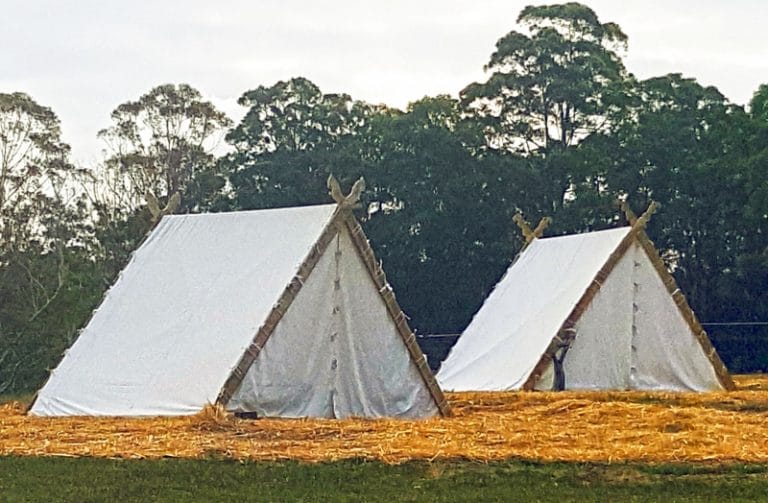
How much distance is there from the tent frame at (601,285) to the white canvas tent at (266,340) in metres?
Answer: 4.67

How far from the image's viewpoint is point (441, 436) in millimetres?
10859

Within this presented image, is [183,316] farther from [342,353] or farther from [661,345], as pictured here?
[661,345]

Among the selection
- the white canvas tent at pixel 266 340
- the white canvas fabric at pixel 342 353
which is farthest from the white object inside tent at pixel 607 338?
the white canvas tent at pixel 266 340

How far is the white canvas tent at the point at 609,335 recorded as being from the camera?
18688mm

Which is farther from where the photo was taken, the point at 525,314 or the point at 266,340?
the point at 525,314

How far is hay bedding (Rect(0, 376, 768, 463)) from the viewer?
31.7 ft

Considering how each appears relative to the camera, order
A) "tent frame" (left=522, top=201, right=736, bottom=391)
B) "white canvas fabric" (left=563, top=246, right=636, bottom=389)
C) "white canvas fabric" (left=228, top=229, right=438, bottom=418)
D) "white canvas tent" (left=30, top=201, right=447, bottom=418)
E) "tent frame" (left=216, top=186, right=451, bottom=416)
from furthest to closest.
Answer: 1. "white canvas fabric" (left=563, top=246, right=636, bottom=389)
2. "tent frame" (left=522, top=201, right=736, bottom=391)
3. "white canvas fabric" (left=228, top=229, right=438, bottom=418)
4. "tent frame" (left=216, top=186, right=451, bottom=416)
5. "white canvas tent" (left=30, top=201, right=447, bottom=418)

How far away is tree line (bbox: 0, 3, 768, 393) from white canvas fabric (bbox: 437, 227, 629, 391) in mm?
7685

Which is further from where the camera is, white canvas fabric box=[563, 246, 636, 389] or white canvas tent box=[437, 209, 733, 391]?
white canvas fabric box=[563, 246, 636, 389]

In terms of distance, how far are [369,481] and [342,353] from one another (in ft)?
18.0

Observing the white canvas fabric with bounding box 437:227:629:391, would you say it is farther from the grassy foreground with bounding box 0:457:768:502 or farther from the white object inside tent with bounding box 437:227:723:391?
the grassy foreground with bounding box 0:457:768:502

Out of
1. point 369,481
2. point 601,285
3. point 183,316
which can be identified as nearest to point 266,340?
point 183,316

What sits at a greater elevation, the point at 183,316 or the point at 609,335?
the point at 183,316

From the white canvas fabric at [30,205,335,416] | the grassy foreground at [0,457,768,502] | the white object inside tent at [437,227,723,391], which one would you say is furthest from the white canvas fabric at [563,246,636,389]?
the grassy foreground at [0,457,768,502]
